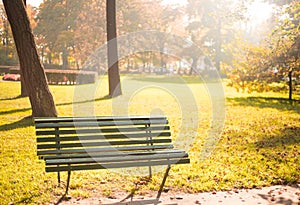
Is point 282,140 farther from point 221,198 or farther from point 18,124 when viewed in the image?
point 18,124

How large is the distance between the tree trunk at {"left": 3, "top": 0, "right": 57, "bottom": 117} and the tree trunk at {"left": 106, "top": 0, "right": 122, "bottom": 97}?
9421 mm

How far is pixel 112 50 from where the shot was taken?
20719mm

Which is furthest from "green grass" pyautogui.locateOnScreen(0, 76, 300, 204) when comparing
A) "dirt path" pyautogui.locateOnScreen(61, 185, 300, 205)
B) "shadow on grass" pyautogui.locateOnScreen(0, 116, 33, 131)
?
"dirt path" pyautogui.locateOnScreen(61, 185, 300, 205)

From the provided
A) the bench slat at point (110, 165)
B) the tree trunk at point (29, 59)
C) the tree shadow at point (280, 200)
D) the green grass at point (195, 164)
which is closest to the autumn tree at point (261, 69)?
the green grass at point (195, 164)

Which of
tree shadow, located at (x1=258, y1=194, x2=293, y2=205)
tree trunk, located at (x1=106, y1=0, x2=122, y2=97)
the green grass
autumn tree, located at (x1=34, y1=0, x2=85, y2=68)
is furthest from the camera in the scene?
autumn tree, located at (x1=34, y1=0, x2=85, y2=68)

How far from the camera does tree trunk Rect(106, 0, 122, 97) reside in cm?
1888

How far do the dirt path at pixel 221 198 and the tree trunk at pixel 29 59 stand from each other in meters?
5.57

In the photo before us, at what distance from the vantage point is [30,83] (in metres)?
9.80

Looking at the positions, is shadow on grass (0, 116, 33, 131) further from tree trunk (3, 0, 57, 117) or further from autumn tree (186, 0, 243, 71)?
autumn tree (186, 0, 243, 71)

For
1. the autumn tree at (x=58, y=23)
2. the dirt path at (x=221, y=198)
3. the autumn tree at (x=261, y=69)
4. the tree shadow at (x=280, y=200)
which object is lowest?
the tree shadow at (x=280, y=200)

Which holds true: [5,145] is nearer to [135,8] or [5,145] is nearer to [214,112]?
[214,112]

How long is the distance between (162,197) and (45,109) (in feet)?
19.3

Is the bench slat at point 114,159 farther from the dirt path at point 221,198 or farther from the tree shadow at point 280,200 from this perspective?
the tree shadow at point 280,200

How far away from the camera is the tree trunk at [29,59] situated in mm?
9484
